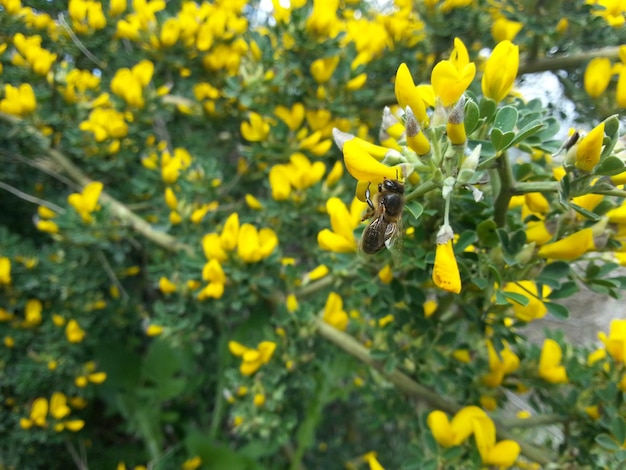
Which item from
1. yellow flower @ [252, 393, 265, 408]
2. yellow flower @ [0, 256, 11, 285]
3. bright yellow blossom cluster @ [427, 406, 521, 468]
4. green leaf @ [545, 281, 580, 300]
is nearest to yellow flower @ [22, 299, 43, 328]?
yellow flower @ [0, 256, 11, 285]

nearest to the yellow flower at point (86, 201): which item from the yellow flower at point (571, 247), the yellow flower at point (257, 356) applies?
the yellow flower at point (257, 356)

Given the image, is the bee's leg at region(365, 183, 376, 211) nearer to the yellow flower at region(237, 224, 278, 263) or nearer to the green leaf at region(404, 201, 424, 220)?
the green leaf at region(404, 201, 424, 220)

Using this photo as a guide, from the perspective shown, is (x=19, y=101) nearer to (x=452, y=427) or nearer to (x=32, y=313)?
(x=32, y=313)

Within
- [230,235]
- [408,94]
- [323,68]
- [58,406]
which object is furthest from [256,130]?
[58,406]

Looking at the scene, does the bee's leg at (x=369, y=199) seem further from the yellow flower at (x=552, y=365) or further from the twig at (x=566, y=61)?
the twig at (x=566, y=61)

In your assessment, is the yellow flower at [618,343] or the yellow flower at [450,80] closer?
the yellow flower at [450,80]

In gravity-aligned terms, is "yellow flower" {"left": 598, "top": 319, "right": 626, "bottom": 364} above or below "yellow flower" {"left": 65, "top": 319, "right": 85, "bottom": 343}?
above

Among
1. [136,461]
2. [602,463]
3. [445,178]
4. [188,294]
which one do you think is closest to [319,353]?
[188,294]
